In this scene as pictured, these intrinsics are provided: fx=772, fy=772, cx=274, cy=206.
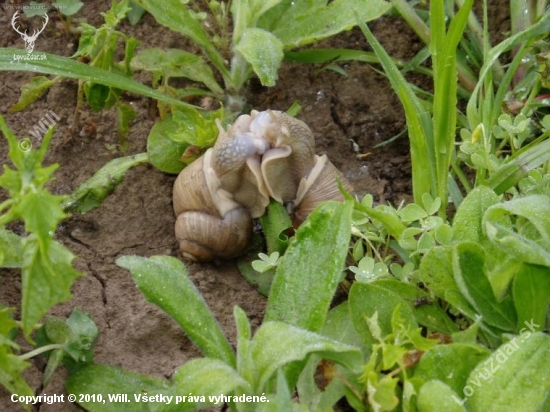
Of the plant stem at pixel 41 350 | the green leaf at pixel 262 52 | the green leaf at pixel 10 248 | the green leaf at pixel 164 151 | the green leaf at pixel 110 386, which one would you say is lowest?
the green leaf at pixel 110 386

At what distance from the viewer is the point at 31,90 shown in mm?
2318

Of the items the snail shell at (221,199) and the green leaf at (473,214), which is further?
the snail shell at (221,199)

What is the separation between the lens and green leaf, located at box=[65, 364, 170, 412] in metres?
1.71

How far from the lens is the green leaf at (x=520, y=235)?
1.53 metres

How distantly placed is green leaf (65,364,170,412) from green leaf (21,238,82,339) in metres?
0.32

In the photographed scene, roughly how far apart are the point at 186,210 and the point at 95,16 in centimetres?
93

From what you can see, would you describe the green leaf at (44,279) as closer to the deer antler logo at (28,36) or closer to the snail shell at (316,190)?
the snail shell at (316,190)

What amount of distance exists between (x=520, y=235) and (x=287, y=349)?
1.87 ft

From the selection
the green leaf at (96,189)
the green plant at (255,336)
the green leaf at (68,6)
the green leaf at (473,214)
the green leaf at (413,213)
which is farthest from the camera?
the green leaf at (68,6)

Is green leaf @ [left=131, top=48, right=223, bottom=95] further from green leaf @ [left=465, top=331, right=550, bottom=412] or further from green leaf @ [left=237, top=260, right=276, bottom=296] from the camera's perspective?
green leaf @ [left=465, top=331, right=550, bottom=412]

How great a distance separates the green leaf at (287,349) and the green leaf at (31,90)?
3.92 feet

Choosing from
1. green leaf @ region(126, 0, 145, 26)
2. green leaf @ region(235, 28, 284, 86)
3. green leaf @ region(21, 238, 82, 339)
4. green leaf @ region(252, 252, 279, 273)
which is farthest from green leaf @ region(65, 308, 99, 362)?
green leaf @ region(126, 0, 145, 26)

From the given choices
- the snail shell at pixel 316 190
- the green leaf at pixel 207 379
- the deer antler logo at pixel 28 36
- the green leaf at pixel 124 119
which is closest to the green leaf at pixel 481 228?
the snail shell at pixel 316 190

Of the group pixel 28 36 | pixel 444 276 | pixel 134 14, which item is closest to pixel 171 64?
pixel 134 14
